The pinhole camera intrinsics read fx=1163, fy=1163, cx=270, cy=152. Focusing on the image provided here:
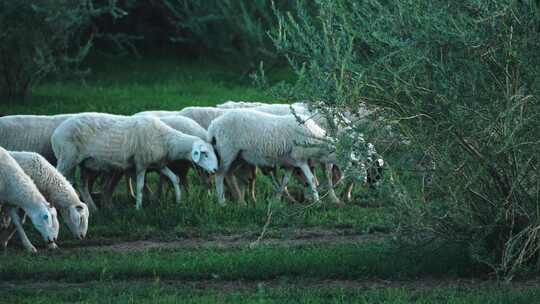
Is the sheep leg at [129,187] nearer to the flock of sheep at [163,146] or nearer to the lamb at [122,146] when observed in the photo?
the flock of sheep at [163,146]

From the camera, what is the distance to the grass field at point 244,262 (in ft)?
28.5

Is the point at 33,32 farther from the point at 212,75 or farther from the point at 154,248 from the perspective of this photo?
the point at 154,248

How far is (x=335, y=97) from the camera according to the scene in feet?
27.9

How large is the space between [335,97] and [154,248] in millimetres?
2931

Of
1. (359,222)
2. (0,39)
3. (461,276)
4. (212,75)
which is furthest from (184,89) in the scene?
(461,276)

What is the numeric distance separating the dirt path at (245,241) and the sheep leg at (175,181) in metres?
1.70

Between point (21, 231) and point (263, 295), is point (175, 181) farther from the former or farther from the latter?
point (263, 295)

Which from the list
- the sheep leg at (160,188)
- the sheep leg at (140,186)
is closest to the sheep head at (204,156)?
the sheep leg at (140,186)

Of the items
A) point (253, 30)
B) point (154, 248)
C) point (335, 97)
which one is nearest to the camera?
point (335, 97)

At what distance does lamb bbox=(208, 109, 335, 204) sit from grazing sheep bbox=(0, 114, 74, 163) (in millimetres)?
1911

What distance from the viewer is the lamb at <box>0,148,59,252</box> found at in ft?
34.8

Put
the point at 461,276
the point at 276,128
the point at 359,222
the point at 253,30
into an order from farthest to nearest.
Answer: the point at 253,30
the point at 276,128
the point at 359,222
the point at 461,276

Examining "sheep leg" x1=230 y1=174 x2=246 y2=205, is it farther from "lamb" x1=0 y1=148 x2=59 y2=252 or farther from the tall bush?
the tall bush

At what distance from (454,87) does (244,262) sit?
2.32 m
